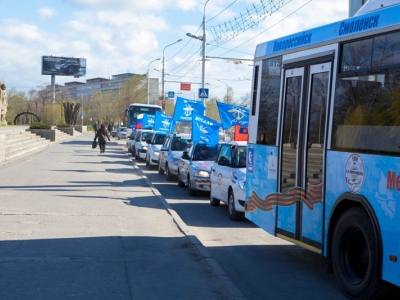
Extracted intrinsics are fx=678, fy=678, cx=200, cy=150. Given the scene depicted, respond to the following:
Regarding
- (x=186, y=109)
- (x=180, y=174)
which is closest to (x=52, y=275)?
(x=180, y=174)

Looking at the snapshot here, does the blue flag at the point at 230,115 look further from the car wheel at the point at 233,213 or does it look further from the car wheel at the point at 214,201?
the car wheel at the point at 233,213

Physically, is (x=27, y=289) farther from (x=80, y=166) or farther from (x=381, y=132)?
(x=80, y=166)

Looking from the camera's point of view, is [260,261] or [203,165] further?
[203,165]

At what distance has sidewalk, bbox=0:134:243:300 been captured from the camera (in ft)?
25.0

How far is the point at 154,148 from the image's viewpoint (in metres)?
31.7

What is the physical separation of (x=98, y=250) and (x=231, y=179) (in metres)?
5.48

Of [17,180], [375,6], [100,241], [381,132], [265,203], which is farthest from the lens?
[17,180]

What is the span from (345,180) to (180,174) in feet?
49.1

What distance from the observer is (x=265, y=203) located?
1023cm

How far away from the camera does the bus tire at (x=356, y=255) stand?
23.0 feet

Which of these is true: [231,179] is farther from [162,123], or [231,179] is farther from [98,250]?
[162,123]

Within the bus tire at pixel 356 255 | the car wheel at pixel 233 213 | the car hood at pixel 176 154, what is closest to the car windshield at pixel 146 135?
the car hood at pixel 176 154

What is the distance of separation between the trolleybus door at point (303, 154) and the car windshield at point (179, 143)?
1663 centimetres

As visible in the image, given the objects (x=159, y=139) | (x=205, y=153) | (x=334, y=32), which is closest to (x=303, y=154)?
(x=334, y=32)
